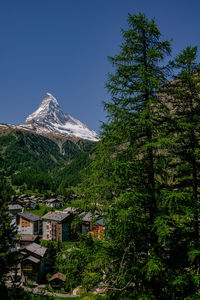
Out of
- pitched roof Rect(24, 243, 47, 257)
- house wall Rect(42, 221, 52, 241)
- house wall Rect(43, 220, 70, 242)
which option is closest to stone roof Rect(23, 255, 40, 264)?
pitched roof Rect(24, 243, 47, 257)

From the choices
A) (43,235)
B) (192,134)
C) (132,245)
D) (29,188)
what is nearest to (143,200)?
(132,245)

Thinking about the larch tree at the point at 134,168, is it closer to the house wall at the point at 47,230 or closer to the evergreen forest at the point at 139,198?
the evergreen forest at the point at 139,198

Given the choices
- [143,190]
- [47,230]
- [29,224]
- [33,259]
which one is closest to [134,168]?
[143,190]

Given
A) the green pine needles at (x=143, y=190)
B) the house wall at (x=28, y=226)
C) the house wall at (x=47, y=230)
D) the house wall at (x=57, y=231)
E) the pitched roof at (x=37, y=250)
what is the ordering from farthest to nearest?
the house wall at (x=28, y=226)
the house wall at (x=47, y=230)
the house wall at (x=57, y=231)
the pitched roof at (x=37, y=250)
the green pine needles at (x=143, y=190)

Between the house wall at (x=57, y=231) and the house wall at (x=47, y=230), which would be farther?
the house wall at (x=47, y=230)

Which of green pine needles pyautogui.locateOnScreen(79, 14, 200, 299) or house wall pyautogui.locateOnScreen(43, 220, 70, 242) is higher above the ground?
green pine needles pyautogui.locateOnScreen(79, 14, 200, 299)

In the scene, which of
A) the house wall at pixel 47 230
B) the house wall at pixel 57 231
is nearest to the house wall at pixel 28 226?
the house wall at pixel 47 230

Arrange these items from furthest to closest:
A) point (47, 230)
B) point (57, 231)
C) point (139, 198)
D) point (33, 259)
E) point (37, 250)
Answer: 1. point (47, 230)
2. point (57, 231)
3. point (37, 250)
4. point (33, 259)
5. point (139, 198)

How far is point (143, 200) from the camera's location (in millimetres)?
7379

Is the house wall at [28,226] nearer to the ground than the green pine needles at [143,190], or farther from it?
nearer to the ground

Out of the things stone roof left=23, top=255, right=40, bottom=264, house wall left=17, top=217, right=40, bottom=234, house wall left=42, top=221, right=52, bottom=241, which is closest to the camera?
stone roof left=23, top=255, right=40, bottom=264

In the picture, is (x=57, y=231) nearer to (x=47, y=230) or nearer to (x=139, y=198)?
(x=47, y=230)

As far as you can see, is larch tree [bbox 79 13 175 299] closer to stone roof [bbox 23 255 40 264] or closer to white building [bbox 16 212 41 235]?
stone roof [bbox 23 255 40 264]

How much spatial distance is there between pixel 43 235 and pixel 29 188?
105 metres
